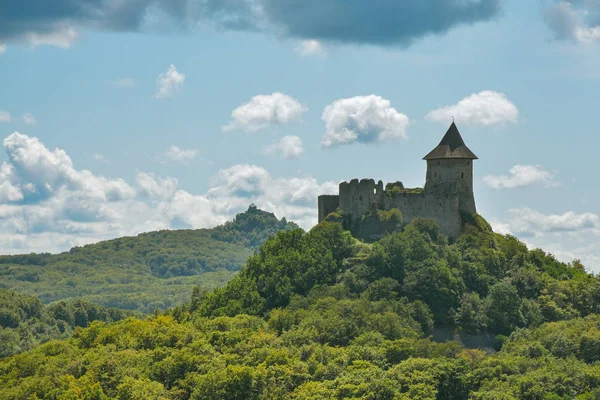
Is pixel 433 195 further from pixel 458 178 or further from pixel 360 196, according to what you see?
pixel 360 196

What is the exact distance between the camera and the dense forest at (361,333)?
247 feet

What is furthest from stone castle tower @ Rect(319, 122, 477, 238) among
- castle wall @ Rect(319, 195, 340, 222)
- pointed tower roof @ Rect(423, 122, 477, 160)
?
castle wall @ Rect(319, 195, 340, 222)

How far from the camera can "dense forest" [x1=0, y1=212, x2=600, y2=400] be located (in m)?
75.2

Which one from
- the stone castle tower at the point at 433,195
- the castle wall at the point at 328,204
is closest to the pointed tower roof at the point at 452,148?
the stone castle tower at the point at 433,195

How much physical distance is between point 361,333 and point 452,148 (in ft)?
79.0

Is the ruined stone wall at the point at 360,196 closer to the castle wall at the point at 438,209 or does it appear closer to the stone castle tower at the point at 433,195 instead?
the stone castle tower at the point at 433,195

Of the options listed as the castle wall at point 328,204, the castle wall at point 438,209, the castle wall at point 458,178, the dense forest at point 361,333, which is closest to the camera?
the dense forest at point 361,333

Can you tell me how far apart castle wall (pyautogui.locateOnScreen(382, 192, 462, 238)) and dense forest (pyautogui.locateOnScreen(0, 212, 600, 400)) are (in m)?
1.46

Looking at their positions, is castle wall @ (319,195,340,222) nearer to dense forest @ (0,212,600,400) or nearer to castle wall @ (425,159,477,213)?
dense forest @ (0,212,600,400)

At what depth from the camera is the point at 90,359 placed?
8406 cm

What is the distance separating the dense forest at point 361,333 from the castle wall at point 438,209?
146cm

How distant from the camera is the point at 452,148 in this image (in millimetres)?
100562

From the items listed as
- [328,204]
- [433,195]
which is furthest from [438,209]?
[328,204]

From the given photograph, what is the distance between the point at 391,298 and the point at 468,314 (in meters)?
6.78
